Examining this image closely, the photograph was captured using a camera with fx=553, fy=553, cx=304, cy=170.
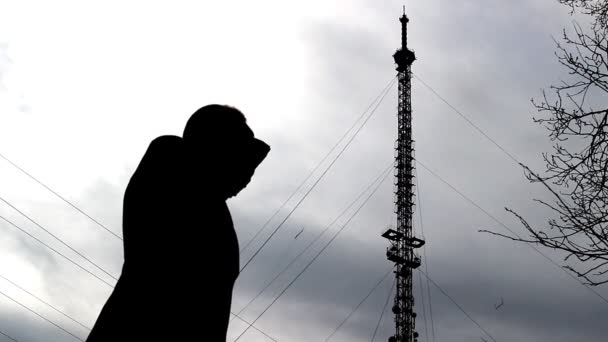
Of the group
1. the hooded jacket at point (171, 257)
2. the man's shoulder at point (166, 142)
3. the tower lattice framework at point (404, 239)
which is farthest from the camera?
the tower lattice framework at point (404, 239)

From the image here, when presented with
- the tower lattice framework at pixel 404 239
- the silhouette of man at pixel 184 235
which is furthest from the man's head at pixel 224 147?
the tower lattice framework at pixel 404 239

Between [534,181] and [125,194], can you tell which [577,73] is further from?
[125,194]

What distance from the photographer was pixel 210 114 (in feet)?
4.75

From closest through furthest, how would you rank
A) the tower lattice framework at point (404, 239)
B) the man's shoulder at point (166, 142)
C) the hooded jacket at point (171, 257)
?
the hooded jacket at point (171, 257) → the man's shoulder at point (166, 142) → the tower lattice framework at point (404, 239)

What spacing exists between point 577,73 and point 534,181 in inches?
49.8

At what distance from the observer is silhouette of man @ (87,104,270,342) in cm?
122

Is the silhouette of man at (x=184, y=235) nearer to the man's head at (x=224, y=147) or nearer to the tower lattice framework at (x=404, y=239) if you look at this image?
the man's head at (x=224, y=147)

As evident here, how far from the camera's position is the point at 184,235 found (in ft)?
4.24

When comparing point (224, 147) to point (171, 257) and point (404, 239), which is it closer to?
point (171, 257)

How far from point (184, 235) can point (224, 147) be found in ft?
0.83

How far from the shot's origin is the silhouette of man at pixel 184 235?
1.22 metres

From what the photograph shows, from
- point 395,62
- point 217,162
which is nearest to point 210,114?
point 217,162

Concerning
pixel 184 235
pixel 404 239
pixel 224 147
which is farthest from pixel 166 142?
pixel 404 239

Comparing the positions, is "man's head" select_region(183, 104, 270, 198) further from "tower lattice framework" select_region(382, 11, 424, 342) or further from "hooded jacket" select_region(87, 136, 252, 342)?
"tower lattice framework" select_region(382, 11, 424, 342)
